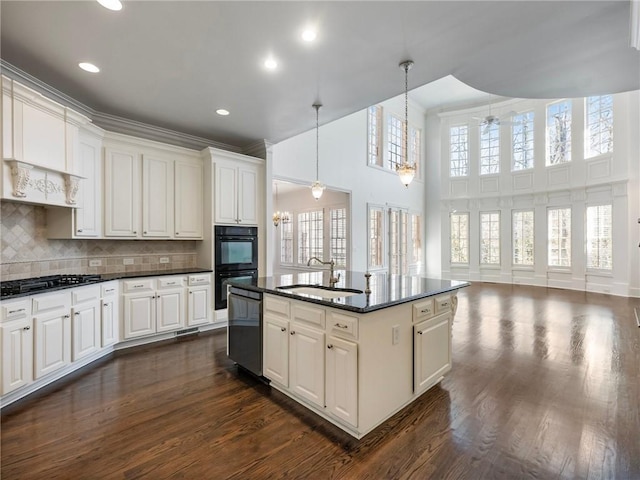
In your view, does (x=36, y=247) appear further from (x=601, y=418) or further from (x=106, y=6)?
(x=601, y=418)

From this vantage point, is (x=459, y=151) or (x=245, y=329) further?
(x=459, y=151)

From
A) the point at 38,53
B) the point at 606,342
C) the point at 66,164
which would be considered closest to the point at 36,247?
the point at 66,164

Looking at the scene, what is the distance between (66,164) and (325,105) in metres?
2.88

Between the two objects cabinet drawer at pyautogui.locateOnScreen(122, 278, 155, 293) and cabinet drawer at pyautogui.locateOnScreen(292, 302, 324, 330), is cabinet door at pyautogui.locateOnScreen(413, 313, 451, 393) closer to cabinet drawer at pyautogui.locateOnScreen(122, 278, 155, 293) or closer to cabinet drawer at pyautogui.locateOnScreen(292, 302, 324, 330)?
cabinet drawer at pyautogui.locateOnScreen(292, 302, 324, 330)

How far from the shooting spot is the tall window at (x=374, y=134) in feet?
26.1

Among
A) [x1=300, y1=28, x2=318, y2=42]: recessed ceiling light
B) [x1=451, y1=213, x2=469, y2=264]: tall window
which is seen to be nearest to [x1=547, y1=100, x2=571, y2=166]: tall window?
[x1=451, y1=213, x2=469, y2=264]: tall window

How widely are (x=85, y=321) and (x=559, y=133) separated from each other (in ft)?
36.6

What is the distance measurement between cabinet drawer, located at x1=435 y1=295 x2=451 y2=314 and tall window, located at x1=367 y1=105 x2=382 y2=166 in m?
5.76

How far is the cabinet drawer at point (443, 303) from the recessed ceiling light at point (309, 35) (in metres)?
2.40

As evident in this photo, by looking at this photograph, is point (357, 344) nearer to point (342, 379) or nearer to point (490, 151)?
point (342, 379)

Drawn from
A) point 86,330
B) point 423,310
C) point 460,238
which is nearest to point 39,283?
point 86,330

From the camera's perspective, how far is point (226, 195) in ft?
15.5

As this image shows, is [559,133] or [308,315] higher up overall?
[559,133]

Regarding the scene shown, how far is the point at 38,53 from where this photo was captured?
2.72 meters
